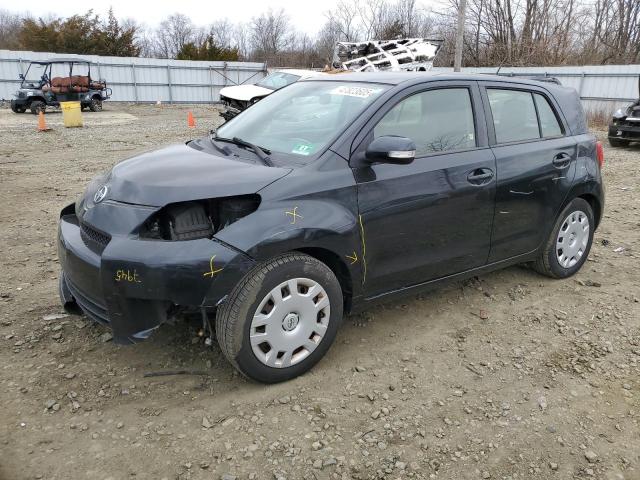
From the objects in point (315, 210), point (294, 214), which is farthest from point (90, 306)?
point (315, 210)

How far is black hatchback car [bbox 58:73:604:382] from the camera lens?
109 inches

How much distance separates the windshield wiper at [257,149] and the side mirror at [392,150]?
619mm

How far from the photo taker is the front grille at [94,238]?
114 inches

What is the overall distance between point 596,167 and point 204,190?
3.54 metres

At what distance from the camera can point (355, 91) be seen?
3.59 metres

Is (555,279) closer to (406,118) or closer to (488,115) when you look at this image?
(488,115)

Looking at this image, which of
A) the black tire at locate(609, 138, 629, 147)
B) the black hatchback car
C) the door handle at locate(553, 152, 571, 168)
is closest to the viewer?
the black hatchback car

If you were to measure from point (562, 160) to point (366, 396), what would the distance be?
2.60 metres

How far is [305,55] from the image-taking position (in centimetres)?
4647

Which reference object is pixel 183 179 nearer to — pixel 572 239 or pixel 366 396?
pixel 366 396

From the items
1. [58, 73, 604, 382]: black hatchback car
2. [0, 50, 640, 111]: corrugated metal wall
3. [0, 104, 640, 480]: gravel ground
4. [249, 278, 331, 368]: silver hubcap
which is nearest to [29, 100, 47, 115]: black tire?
[0, 50, 640, 111]: corrugated metal wall

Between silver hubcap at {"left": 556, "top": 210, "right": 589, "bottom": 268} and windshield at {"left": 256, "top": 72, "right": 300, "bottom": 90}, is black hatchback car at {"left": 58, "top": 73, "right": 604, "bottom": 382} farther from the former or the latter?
windshield at {"left": 256, "top": 72, "right": 300, "bottom": 90}

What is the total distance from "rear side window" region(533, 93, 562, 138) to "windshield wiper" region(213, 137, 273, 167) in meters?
2.34

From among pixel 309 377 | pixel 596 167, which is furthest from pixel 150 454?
pixel 596 167
